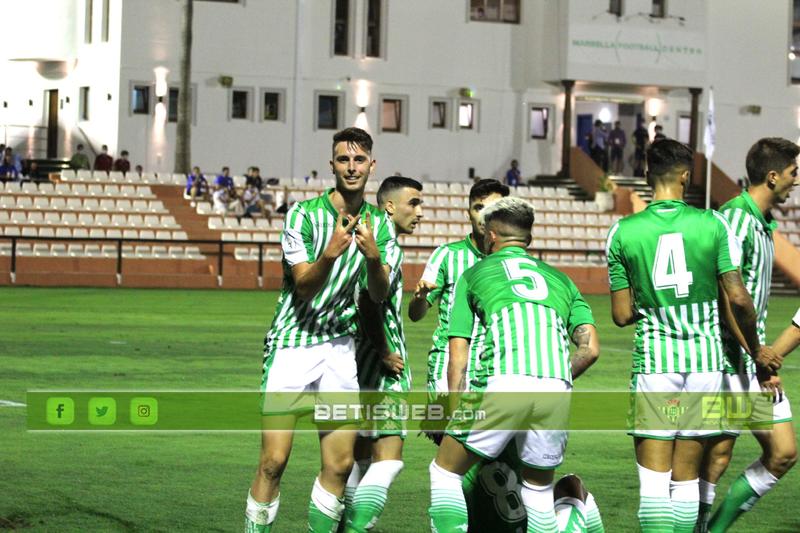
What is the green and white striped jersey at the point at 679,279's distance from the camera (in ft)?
24.4

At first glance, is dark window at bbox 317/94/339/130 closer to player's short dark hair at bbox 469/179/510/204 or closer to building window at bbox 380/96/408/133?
building window at bbox 380/96/408/133

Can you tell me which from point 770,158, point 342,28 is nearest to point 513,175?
point 342,28

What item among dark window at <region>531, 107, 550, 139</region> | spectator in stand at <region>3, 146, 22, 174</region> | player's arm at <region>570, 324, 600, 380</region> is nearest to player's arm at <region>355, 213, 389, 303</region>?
player's arm at <region>570, 324, 600, 380</region>


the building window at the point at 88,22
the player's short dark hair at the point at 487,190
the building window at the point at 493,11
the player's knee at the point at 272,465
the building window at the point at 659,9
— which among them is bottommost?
the player's knee at the point at 272,465

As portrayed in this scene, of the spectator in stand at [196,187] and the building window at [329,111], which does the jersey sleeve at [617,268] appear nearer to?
the spectator in stand at [196,187]

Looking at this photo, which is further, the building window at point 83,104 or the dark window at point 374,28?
the dark window at point 374,28

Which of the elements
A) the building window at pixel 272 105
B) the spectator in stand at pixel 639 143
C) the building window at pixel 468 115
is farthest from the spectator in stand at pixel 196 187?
the spectator in stand at pixel 639 143

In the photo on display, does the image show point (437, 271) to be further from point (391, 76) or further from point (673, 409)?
point (391, 76)

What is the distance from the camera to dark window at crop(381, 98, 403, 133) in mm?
53094

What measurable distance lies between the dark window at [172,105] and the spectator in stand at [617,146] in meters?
15.1

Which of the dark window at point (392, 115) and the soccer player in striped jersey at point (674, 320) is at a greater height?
the dark window at point (392, 115)

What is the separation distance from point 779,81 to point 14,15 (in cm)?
2825

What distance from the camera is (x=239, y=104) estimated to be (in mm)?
50375

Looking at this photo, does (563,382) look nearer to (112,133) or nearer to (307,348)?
(307,348)
